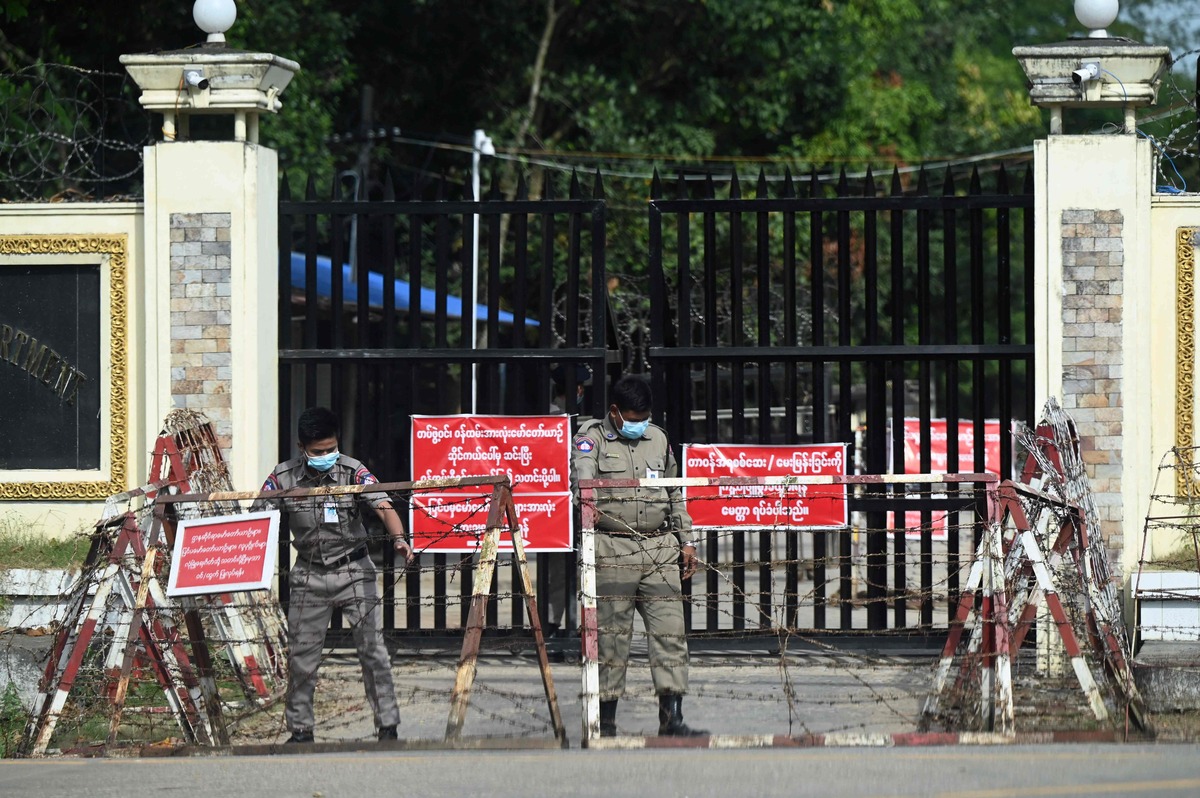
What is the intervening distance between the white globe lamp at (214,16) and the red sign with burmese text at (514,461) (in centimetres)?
264

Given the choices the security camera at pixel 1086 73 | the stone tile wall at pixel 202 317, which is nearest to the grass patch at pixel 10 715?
the stone tile wall at pixel 202 317

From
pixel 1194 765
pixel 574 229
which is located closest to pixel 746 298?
pixel 574 229

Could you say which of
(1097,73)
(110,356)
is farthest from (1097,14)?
(110,356)

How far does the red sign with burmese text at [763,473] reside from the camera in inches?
362

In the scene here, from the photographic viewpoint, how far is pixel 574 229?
940 cm

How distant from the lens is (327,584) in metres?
7.36

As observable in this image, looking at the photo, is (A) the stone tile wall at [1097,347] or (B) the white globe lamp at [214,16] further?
(B) the white globe lamp at [214,16]

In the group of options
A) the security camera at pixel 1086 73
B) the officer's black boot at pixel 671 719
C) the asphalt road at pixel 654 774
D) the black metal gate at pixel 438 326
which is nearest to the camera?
the asphalt road at pixel 654 774

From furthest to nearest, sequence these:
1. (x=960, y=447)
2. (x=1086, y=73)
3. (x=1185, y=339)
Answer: (x=960, y=447) < (x=1185, y=339) < (x=1086, y=73)

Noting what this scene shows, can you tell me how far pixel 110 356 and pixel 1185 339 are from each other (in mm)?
6265

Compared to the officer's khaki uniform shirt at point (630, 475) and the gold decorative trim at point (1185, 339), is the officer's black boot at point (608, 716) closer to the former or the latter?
the officer's khaki uniform shirt at point (630, 475)

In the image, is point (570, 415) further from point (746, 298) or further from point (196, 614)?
point (746, 298)

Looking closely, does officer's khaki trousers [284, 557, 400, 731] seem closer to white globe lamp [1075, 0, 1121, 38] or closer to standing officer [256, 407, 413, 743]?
standing officer [256, 407, 413, 743]

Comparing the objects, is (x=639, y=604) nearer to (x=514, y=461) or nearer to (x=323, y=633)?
(x=323, y=633)
